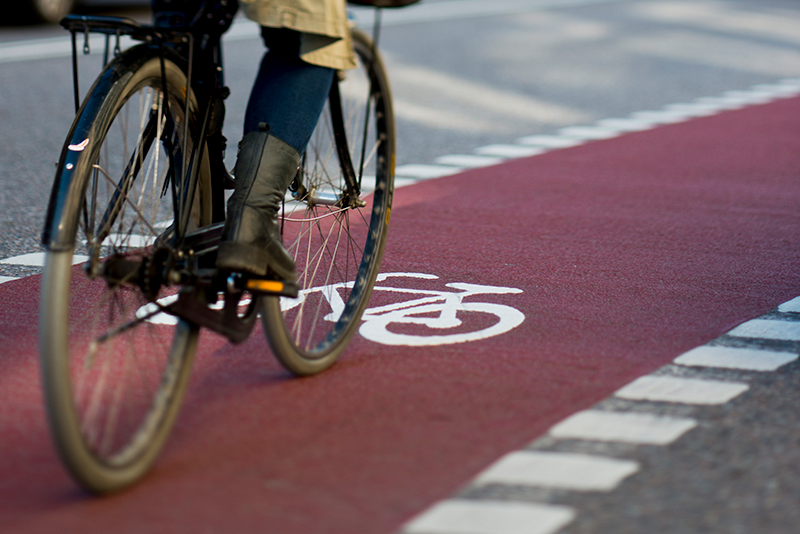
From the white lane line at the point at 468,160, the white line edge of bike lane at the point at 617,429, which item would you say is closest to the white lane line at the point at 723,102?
the white lane line at the point at 468,160

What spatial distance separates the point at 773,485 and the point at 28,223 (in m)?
4.10

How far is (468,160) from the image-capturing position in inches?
300

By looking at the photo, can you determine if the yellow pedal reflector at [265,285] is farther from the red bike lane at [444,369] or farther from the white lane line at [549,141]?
the white lane line at [549,141]

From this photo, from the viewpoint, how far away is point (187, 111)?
3250mm

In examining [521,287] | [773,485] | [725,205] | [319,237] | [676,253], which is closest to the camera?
[773,485]

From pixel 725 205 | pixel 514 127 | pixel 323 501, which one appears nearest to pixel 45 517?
pixel 323 501

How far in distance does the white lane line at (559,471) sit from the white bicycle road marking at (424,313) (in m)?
1.01

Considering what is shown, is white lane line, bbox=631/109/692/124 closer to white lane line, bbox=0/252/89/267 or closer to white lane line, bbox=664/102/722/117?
white lane line, bbox=664/102/722/117

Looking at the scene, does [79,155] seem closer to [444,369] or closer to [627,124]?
[444,369]

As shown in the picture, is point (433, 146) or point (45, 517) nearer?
point (45, 517)

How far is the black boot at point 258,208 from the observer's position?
306 centimetres

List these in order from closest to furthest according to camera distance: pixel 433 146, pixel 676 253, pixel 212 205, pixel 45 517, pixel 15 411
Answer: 1. pixel 45 517
2. pixel 15 411
3. pixel 212 205
4. pixel 676 253
5. pixel 433 146

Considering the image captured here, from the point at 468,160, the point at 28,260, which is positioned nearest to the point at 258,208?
the point at 28,260

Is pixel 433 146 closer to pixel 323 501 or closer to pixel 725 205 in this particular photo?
pixel 725 205
